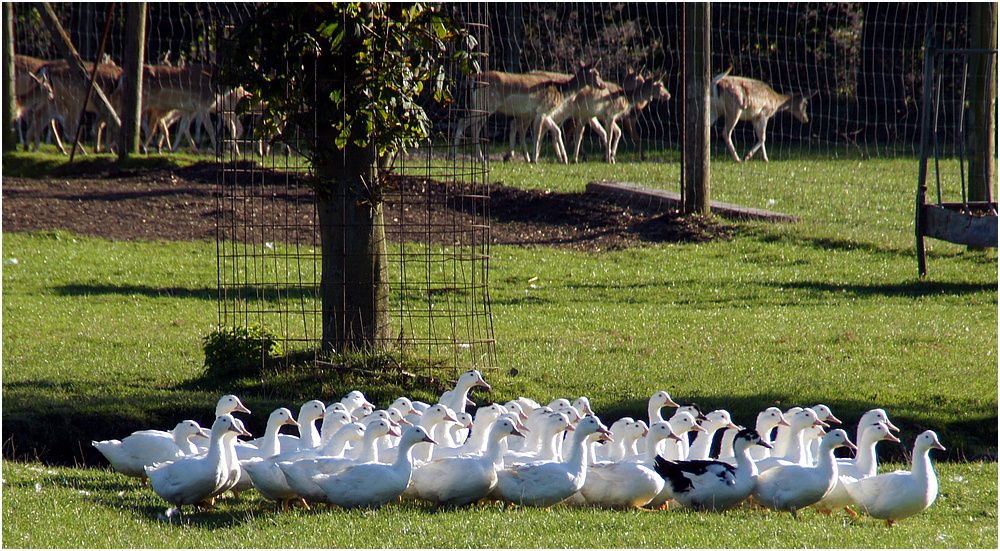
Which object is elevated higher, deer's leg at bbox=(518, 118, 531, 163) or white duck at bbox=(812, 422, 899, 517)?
deer's leg at bbox=(518, 118, 531, 163)

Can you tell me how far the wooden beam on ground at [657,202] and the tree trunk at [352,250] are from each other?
8.21m

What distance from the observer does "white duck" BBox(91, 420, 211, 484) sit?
6.71 m

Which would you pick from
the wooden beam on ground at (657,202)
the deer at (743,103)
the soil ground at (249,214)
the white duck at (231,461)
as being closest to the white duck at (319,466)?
the white duck at (231,461)

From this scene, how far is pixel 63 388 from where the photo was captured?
880cm

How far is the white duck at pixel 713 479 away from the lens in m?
6.24

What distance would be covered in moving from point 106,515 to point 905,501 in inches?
186

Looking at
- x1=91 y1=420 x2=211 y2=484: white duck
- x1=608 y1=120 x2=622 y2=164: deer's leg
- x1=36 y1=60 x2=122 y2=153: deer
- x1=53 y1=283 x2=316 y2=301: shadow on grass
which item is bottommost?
x1=91 y1=420 x2=211 y2=484: white duck

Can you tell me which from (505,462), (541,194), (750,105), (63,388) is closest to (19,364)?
(63,388)

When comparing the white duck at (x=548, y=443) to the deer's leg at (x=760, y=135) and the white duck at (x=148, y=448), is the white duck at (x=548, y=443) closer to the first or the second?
the white duck at (x=148, y=448)

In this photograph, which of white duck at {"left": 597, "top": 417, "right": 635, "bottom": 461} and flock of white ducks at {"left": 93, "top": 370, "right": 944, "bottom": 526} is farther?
white duck at {"left": 597, "top": 417, "right": 635, "bottom": 461}

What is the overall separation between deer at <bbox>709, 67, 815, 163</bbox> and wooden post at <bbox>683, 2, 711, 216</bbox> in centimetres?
600

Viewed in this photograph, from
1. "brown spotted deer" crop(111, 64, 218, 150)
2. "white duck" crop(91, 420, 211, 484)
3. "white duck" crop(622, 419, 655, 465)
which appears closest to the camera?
"white duck" crop(91, 420, 211, 484)

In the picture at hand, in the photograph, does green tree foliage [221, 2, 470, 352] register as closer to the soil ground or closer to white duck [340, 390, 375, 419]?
white duck [340, 390, 375, 419]

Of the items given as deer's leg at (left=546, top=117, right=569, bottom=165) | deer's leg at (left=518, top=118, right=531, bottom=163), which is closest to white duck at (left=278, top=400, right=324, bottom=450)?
deer's leg at (left=546, top=117, right=569, bottom=165)
